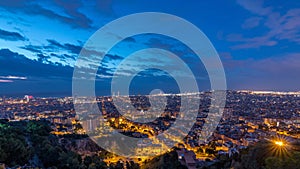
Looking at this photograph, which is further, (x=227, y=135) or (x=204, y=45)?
(x=227, y=135)

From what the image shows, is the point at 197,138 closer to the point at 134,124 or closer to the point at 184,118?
the point at 184,118

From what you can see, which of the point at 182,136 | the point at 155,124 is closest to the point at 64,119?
the point at 155,124

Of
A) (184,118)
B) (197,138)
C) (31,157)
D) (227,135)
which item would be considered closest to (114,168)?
(31,157)

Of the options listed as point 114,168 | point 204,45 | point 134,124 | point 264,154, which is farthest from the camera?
point 134,124

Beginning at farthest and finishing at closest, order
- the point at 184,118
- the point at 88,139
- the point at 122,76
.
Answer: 1. the point at 184,118
2. the point at 88,139
3. the point at 122,76

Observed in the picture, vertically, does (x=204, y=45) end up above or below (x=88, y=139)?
above

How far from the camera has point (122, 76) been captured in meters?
9.76

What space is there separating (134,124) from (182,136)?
550cm

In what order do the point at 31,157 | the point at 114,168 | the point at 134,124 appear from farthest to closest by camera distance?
the point at 134,124 → the point at 114,168 → the point at 31,157

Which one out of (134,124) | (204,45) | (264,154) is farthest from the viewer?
(134,124)

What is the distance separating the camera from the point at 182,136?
13.3 metres

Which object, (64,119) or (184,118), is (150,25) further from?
(64,119)

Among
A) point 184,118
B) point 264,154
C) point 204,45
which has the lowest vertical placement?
point 264,154

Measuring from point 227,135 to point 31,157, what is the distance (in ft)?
32.9
